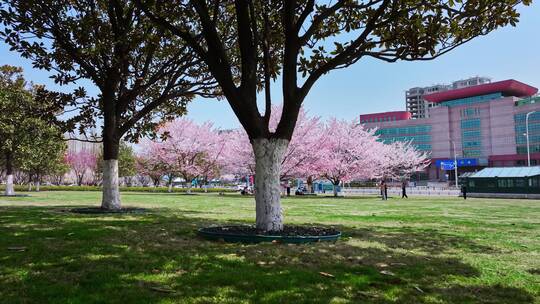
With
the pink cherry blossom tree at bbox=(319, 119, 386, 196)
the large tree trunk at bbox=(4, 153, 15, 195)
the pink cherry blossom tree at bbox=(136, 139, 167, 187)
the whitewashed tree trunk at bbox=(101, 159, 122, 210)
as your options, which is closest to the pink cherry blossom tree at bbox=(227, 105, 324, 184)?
the pink cherry blossom tree at bbox=(319, 119, 386, 196)

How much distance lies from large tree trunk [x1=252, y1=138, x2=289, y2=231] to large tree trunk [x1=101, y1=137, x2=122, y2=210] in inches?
326

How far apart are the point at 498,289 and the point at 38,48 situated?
46.7 ft

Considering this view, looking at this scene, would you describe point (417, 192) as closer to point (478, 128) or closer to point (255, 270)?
point (255, 270)

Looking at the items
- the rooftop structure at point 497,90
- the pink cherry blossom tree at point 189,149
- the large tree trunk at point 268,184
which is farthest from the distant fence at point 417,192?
the rooftop structure at point 497,90

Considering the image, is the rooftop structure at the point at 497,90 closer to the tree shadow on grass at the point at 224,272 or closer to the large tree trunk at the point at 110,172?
the large tree trunk at the point at 110,172

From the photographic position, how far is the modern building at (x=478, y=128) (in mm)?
113500

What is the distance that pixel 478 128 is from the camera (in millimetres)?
122000

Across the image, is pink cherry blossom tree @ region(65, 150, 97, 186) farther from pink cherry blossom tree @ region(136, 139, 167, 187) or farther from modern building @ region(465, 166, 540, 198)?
modern building @ region(465, 166, 540, 198)

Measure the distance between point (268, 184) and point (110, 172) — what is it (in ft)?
28.3

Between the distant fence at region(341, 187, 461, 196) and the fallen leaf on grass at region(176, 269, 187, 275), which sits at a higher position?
the fallen leaf on grass at region(176, 269, 187, 275)

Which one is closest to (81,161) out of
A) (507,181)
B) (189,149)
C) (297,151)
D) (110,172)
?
(189,149)

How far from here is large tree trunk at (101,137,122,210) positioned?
1566 cm

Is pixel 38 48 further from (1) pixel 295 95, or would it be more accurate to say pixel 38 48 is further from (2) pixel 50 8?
(1) pixel 295 95

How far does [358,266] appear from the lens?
635 centimetres
